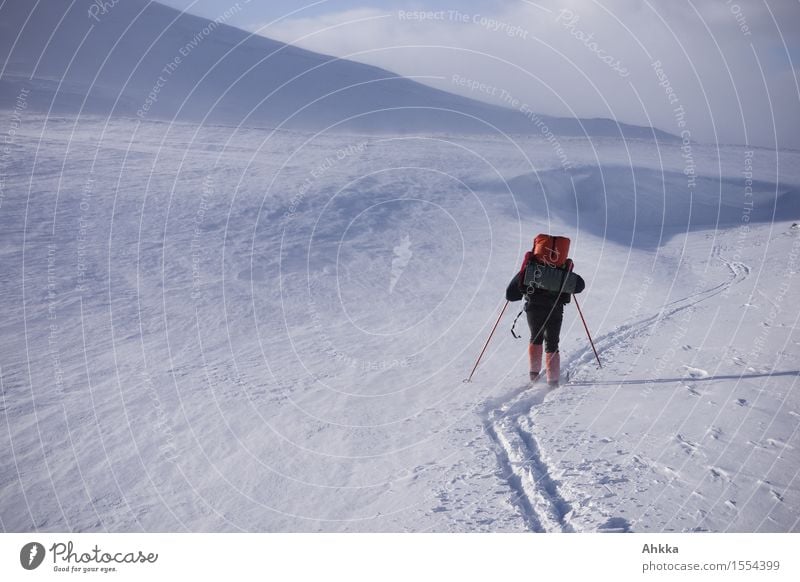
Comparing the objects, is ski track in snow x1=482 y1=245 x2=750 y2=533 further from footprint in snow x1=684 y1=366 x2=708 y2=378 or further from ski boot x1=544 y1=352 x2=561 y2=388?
footprint in snow x1=684 y1=366 x2=708 y2=378

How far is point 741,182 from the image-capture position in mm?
19938

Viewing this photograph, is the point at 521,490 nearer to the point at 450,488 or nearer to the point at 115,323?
the point at 450,488

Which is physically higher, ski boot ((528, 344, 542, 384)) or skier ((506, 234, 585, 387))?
skier ((506, 234, 585, 387))

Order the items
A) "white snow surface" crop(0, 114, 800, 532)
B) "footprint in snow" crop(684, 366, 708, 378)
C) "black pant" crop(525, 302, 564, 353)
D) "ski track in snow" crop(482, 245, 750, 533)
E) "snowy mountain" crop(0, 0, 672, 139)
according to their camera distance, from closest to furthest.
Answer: "ski track in snow" crop(482, 245, 750, 533) → "white snow surface" crop(0, 114, 800, 532) → "footprint in snow" crop(684, 366, 708, 378) → "black pant" crop(525, 302, 564, 353) → "snowy mountain" crop(0, 0, 672, 139)

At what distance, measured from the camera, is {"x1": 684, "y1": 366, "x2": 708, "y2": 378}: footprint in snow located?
5.81 m

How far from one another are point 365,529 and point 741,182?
21708 mm

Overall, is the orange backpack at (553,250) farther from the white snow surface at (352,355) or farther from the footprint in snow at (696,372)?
the footprint in snow at (696,372)

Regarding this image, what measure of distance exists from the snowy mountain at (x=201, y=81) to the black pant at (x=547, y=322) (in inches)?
647

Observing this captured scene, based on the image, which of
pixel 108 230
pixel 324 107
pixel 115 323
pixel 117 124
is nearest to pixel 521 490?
pixel 115 323

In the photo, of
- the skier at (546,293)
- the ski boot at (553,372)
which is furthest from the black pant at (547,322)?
the ski boot at (553,372)

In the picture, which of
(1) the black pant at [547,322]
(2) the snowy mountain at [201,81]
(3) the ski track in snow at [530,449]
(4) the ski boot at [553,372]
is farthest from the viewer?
(2) the snowy mountain at [201,81]

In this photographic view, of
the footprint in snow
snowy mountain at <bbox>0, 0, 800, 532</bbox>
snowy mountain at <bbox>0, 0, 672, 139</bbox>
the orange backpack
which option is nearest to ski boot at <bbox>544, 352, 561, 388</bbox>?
snowy mountain at <bbox>0, 0, 800, 532</bbox>

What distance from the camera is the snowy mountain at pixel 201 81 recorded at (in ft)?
68.9

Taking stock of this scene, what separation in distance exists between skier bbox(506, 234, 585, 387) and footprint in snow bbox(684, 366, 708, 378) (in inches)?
57.2
